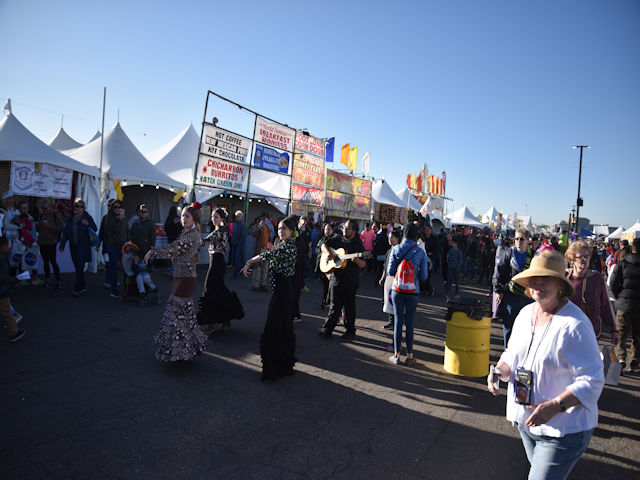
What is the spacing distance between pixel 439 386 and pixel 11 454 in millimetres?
4339

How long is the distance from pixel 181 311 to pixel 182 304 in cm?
9

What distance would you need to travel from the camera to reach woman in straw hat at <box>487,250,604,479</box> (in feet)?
6.10

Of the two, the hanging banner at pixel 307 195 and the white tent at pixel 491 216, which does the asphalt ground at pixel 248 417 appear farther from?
the white tent at pixel 491 216

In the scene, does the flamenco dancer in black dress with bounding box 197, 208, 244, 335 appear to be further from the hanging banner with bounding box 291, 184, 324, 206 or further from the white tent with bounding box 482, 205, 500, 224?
the white tent with bounding box 482, 205, 500, 224

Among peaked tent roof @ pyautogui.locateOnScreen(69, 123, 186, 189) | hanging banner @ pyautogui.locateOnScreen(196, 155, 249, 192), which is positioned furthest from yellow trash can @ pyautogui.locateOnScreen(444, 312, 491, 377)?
peaked tent roof @ pyautogui.locateOnScreen(69, 123, 186, 189)

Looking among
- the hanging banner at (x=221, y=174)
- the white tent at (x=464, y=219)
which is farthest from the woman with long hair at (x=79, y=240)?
the white tent at (x=464, y=219)

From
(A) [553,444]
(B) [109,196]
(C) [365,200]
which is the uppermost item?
(C) [365,200]

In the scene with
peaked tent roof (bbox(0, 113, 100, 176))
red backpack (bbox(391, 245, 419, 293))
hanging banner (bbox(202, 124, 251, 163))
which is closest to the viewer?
red backpack (bbox(391, 245, 419, 293))

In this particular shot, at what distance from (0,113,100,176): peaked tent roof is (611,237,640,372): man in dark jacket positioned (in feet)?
42.3

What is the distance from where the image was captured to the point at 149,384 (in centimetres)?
434

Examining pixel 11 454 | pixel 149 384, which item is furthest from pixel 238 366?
pixel 11 454

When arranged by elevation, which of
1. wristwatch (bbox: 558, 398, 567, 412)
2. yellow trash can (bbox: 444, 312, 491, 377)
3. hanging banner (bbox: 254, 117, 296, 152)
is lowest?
yellow trash can (bbox: 444, 312, 491, 377)

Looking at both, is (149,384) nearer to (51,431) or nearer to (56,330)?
(51,431)

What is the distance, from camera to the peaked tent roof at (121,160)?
12617mm
